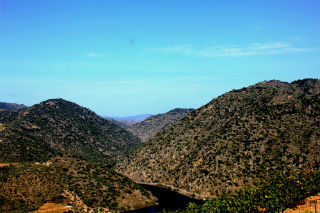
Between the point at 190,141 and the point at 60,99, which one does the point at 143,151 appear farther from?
the point at 60,99

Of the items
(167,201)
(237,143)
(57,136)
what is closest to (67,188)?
(167,201)

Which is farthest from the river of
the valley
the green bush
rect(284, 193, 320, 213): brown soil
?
rect(284, 193, 320, 213): brown soil

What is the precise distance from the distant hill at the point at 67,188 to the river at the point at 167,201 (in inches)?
100

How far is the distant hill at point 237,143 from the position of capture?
76938 millimetres

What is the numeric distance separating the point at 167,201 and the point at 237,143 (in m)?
30.4

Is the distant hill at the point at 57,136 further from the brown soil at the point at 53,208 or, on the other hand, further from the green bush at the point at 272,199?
the green bush at the point at 272,199

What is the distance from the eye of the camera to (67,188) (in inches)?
2985

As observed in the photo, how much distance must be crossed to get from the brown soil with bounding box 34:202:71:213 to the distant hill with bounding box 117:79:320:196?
3647 cm

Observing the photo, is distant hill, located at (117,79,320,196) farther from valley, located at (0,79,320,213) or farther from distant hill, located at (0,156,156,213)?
distant hill, located at (0,156,156,213)

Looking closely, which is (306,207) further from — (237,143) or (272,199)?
(237,143)

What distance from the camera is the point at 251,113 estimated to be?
320 feet

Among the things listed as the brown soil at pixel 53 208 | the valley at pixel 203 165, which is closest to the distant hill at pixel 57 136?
the valley at pixel 203 165

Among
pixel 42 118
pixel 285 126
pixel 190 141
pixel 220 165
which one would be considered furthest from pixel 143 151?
pixel 42 118

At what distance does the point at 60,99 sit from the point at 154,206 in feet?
474
